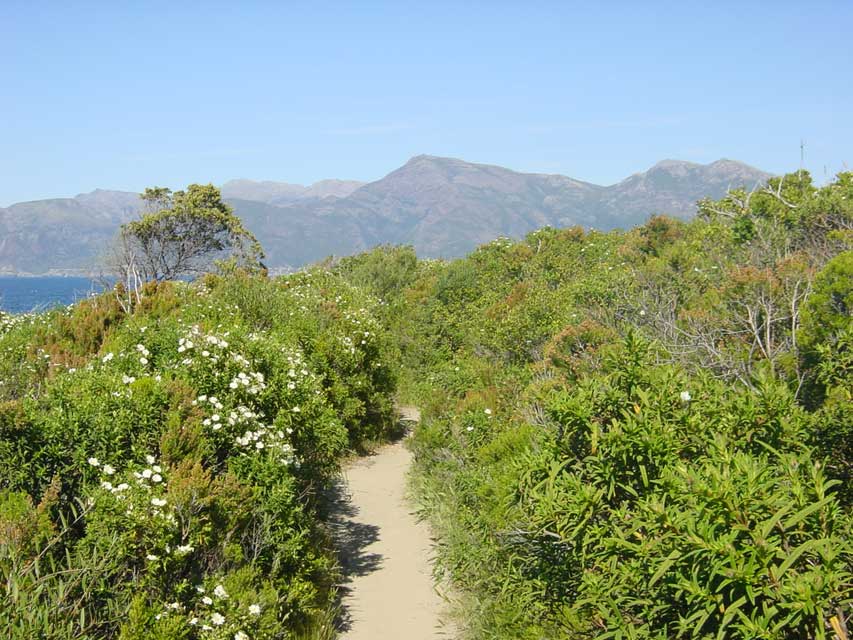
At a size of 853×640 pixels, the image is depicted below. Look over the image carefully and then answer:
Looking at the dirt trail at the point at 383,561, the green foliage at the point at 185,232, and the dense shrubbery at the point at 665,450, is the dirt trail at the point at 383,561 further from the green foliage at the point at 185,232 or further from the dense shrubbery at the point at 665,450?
the green foliage at the point at 185,232

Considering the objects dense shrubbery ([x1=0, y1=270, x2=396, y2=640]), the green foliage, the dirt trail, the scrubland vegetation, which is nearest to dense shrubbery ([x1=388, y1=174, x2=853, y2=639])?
the scrubland vegetation

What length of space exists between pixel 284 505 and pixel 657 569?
4.19 metres

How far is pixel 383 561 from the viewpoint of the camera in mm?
10062

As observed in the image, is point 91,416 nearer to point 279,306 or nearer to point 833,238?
point 279,306

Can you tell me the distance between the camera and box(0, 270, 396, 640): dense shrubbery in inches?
199

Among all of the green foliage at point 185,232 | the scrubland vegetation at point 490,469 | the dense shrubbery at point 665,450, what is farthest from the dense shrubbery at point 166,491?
the green foliage at point 185,232

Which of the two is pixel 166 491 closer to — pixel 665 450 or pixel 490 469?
pixel 665 450

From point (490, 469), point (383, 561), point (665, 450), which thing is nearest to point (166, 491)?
point (665, 450)

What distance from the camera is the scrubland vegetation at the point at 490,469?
11.7ft

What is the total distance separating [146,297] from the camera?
13.5m

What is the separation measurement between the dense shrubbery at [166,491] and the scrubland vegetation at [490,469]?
26mm

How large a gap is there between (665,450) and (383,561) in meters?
6.57

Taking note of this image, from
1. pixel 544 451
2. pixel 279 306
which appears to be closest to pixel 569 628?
pixel 544 451

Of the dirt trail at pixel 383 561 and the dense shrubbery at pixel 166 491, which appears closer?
the dense shrubbery at pixel 166 491
